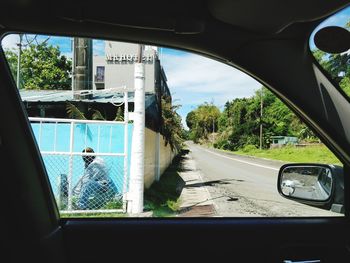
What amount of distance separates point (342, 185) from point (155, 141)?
24.1 ft

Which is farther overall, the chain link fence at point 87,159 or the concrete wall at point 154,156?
the concrete wall at point 154,156

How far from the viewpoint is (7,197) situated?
1424 millimetres

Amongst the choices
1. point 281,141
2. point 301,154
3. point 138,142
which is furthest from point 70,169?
point 301,154

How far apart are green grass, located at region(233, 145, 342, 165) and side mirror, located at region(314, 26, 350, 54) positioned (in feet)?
1.44

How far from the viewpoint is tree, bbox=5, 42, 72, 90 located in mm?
2012

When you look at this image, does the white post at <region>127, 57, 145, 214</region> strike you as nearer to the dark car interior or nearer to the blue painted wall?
the blue painted wall

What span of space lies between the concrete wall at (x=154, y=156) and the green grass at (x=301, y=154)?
4.60 metres

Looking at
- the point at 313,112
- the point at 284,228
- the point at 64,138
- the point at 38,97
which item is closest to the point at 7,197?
the point at 313,112

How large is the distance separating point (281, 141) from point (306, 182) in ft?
1.46

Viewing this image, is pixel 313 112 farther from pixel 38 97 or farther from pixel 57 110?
pixel 57 110

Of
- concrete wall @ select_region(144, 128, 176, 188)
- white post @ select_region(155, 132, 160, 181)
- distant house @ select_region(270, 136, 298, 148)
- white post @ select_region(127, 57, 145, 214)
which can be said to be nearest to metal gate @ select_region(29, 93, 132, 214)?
white post @ select_region(127, 57, 145, 214)

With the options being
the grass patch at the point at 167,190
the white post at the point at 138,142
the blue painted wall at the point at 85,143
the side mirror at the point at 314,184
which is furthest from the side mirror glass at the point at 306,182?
the white post at the point at 138,142

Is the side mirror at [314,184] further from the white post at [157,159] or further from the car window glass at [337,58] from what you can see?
the white post at [157,159]

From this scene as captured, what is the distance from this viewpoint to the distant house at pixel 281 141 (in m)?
2.31
